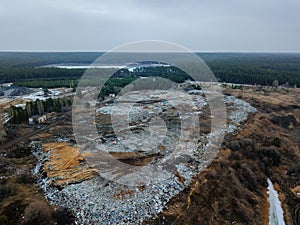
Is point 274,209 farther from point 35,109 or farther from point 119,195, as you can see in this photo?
point 35,109

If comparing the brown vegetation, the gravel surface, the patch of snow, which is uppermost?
the brown vegetation

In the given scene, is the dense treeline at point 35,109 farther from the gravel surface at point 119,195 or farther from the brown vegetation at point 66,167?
the brown vegetation at point 66,167

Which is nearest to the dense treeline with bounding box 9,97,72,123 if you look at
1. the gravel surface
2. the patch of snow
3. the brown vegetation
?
the gravel surface

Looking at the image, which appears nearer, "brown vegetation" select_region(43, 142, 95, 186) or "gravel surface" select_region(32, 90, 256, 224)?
"gravel surface" select_region(32, 90, 256, 224)

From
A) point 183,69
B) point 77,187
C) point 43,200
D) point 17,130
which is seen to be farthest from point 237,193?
point 183,69

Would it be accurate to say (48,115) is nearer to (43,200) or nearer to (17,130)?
(17,130)

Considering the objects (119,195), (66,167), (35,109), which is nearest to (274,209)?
(119,195)

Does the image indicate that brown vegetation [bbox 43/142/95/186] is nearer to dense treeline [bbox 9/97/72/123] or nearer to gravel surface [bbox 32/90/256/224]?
gravel surface [bbox 32/90/256/224]

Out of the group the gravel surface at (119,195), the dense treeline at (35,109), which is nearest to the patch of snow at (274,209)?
the gravel surface at (119,195)

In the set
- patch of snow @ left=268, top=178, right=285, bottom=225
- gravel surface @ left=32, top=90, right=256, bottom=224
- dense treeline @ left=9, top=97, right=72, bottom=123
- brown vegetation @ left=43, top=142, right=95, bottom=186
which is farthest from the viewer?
dense treeline @ left=9, top=97, right=72, bottom=123
